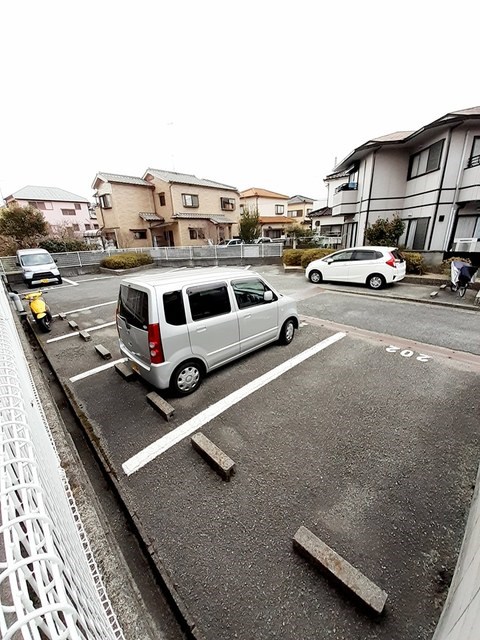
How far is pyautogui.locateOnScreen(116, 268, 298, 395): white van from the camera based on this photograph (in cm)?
333

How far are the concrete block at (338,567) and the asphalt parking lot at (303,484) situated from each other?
102 millimetres

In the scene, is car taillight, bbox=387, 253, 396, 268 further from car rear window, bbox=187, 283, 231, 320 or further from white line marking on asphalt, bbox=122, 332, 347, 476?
car rear window, bbox=187, 283, 231, 320

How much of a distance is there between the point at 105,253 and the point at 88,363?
14.5 meters

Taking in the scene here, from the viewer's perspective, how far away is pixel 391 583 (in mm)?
1765

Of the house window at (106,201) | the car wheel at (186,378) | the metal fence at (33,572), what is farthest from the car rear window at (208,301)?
the house window at (106,201)

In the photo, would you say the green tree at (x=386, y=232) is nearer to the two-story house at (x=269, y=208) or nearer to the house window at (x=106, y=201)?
the house window at (x=106, y=201)

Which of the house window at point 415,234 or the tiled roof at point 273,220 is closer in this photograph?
the house window at point 415,234

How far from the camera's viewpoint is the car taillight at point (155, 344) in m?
3.25

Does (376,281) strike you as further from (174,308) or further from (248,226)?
(248,226)

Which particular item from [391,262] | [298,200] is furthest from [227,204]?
[391,262]

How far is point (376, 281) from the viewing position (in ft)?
30.5

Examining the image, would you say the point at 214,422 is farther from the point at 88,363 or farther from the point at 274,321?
the point at 88,363

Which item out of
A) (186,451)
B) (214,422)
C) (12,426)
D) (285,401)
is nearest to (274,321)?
(285,401)

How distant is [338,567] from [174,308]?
2.91 meters
